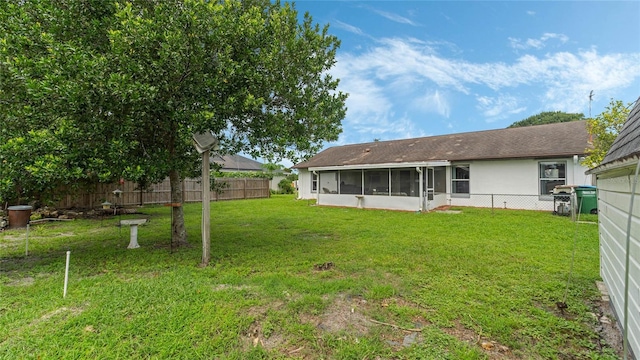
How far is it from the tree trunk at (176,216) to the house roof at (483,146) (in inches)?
263

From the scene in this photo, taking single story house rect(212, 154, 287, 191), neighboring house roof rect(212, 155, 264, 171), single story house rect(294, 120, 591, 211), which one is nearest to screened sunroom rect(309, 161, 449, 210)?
single story house rect(294, 120, 591, 211)

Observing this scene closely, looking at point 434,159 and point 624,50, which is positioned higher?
point 624,50

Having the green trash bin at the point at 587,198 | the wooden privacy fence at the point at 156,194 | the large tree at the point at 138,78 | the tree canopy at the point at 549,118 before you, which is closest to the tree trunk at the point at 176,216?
the large tree at the point at 138,78

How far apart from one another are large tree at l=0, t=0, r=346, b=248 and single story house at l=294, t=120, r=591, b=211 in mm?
8572

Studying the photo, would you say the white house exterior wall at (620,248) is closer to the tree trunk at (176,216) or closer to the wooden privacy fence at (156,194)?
the tree trunk at (176,216)

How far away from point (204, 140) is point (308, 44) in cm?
272

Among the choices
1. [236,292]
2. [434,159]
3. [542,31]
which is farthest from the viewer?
[434,159]

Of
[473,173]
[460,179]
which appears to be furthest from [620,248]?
[460,179]

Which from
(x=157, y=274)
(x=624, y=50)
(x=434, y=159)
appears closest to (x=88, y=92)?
(x=157, y=274)

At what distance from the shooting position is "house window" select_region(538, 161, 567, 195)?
39.1ft

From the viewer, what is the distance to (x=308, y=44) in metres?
5.64

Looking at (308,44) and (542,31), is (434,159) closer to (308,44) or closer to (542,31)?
(542,31)

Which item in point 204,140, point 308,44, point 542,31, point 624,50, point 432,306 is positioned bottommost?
point 432,306

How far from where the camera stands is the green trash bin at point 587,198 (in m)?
9.86
